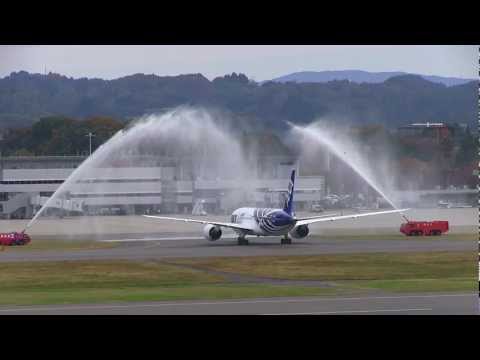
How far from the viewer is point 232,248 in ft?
217

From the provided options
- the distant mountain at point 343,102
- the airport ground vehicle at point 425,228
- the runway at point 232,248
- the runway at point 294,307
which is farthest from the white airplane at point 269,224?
the distant mountain at point 343,102

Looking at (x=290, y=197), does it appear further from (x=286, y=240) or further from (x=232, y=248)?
(x=232, y=248)

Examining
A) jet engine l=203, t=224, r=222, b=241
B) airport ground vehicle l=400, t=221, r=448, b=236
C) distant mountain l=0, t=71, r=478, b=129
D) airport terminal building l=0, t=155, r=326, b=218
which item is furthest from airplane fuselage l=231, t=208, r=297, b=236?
distant mountain l=0, t=71, r=478, b=129

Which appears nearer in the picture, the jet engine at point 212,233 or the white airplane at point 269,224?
the white airplane at point 269,224

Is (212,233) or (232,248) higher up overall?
(212,233)

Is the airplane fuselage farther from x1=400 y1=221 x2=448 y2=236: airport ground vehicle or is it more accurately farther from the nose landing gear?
x1=400 y1=221 x2=448 y2=236: airport ground vehicle

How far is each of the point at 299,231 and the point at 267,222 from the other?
3.74 meters

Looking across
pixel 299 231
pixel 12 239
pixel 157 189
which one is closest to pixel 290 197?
pixel 299 231

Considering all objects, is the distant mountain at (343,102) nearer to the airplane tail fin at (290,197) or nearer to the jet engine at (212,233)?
the jet engine at (212,233)

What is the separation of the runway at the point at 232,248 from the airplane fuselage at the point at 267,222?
1176 mm

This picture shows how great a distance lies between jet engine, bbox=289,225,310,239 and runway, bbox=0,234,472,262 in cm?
65

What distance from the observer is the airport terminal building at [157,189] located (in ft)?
310
